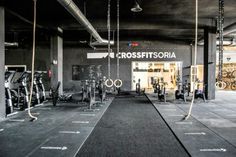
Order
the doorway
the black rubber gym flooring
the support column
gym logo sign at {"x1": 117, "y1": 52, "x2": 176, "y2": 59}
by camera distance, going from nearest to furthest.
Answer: the black rubber gym flooring → the support column → gym logo sign at {"x1": 117, "y1": 52, "x2": 176, "y2": 59} → the doorway

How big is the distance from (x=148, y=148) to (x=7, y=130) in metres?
2.69

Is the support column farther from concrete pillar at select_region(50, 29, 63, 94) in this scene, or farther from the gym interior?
concrete pillar at select_region(50, 29, 63, 94)

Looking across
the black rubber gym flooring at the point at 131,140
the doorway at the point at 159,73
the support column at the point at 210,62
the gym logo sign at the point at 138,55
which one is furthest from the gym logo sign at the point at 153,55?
the black rubber gym flooring at the point at 131,140

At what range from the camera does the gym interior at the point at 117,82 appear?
135 inches

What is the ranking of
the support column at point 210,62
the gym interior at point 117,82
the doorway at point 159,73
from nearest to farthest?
the gym interior at point 117,82 < the support column at point 210,62 < the doorway at point 159,73

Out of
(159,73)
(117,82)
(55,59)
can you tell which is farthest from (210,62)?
(55,59)

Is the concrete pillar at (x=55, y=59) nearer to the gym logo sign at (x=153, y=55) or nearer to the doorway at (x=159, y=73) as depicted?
the gym logo sign at (x=153, y=55)

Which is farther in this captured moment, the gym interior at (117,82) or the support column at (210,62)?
the support column at (210,62)

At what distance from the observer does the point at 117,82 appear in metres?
7.38

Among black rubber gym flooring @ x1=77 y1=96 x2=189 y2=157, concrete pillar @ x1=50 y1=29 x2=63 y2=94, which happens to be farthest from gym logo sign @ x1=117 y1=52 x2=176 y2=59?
black rubber gym flooring @ x1=77 y1=96 x2=189 y2=157

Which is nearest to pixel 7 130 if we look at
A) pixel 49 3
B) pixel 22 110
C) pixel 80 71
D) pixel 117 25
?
pixel 22 110

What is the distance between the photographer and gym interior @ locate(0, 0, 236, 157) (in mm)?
3432

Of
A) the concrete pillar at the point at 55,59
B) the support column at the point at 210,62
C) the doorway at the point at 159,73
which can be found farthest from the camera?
the doorway at the point at 159,73

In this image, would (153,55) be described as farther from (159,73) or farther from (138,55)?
(159,73)
